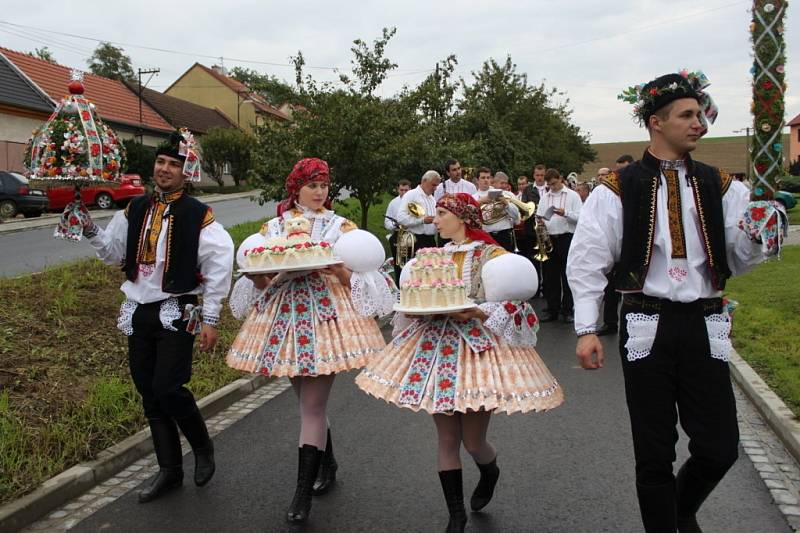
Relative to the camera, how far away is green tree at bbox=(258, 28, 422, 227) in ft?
47.7

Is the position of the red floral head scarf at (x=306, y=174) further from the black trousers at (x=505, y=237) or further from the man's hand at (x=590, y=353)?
the black trousers at (x=505, y=237)

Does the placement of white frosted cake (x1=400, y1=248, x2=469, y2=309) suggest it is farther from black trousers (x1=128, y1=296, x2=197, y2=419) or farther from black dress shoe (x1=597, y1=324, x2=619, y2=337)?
black dress shoe (x1=597, y1=324, x2=619, y2=337)

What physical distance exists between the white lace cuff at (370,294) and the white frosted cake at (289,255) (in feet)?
0.78

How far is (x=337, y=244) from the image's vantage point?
478 centimetres

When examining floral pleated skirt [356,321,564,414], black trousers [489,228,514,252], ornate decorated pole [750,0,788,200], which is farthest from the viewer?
black trousers [489,228,514,252]

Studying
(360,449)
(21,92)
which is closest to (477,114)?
(21,92)

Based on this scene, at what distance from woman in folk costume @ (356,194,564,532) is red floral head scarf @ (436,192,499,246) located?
7.2 inches

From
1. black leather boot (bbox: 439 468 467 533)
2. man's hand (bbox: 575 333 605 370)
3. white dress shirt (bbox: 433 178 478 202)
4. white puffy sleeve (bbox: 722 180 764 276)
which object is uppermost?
white dress shirt (bbox: 433 178 478 202)

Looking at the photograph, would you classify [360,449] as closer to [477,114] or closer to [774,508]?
[774,508]

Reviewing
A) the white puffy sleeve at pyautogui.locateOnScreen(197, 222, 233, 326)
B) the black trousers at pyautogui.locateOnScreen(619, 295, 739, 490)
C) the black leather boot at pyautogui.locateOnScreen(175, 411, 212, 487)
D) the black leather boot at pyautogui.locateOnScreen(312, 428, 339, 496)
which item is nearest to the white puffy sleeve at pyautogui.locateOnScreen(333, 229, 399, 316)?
the white puffy sleeve at pyautogui.locateOnScreen(197, 222, 233, 326)

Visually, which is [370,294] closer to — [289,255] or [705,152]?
[289,255]

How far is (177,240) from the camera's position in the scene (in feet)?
15.5

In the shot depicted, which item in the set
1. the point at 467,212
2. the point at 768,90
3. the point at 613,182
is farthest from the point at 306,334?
the point at 768,90

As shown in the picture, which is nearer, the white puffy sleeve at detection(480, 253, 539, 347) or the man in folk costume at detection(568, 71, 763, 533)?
the man in folk costume at detection(568, 71, 763, 533)
